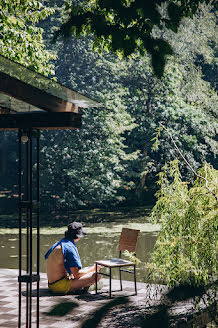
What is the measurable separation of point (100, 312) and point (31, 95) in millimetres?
3125

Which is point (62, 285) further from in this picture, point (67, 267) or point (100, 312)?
point (100, 312)

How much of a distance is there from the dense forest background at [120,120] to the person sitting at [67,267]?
1314 centimetres

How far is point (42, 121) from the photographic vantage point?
4.68 m

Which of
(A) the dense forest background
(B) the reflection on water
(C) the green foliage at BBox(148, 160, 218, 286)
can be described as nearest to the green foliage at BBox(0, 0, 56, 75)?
(B) the reflection on water

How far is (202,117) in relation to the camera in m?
23.4

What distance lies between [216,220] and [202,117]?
1748cm

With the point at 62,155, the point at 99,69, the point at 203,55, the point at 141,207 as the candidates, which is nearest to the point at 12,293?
the point at 62,155

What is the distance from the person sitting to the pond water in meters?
2.56

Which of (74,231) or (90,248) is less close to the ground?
(74,231)

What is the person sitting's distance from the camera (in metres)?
7.21

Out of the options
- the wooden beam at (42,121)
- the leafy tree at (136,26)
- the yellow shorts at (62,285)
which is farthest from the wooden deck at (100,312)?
the leafy tree at (136,26)

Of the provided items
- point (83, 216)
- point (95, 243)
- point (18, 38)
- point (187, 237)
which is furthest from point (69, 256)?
point (83, 216)

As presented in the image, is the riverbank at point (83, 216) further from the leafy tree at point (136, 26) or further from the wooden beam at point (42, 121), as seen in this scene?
the leafy tree at point (136, 26)

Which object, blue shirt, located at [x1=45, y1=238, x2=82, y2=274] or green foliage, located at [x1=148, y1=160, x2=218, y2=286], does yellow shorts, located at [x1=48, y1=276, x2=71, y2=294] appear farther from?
green foliage, located at [x1=148, y1=160, x2=218, y2=286]
